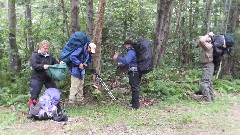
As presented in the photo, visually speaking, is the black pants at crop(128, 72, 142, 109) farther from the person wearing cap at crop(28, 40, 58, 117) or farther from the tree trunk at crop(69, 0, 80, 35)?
the tree trunk at crop(69, 0, 80, 35)

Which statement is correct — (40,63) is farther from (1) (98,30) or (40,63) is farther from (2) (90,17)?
(2) (90,17)

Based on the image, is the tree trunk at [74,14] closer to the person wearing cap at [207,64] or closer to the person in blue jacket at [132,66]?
the person in blue jacket at [132,66]

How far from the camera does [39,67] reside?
30.0ft

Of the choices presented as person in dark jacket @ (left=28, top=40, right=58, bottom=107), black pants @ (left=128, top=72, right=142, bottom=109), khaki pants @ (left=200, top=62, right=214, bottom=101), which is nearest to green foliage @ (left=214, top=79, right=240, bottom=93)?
khaki pants @ (left=200, top=62, right=214, bottom=101)

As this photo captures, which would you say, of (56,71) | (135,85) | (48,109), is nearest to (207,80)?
(135,85)

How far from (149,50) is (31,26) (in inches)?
274

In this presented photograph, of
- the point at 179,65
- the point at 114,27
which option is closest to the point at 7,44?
the point at 114,27

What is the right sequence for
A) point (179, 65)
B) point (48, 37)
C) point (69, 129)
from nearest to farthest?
point (69, 129)
point (48, 37)
point (179, 65)

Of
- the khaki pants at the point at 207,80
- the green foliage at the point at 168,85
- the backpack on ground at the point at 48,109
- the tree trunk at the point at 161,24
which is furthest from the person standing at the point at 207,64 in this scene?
the backpack on ground at the point at 48,109

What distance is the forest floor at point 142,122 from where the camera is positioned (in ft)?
26.0

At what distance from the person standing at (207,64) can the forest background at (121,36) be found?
3.00ft

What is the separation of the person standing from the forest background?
914 mm

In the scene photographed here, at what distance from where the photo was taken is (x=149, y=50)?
9.89 meters

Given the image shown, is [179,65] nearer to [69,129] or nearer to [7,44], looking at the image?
[7,44]
